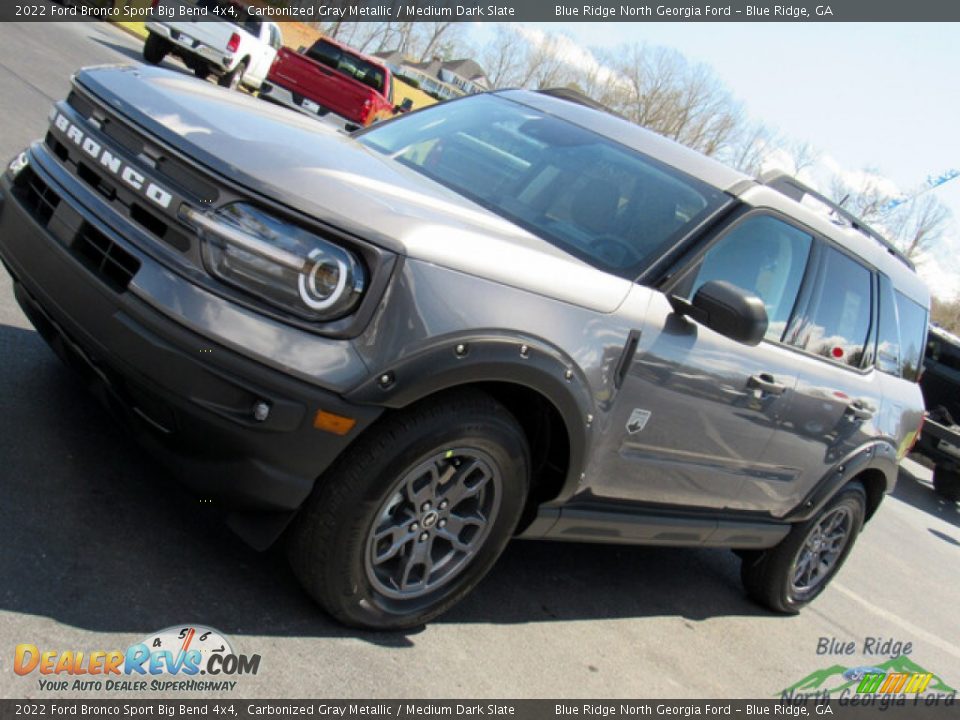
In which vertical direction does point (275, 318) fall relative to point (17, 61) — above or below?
above

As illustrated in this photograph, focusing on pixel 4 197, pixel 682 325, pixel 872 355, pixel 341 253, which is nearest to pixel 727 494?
pixel 682 325

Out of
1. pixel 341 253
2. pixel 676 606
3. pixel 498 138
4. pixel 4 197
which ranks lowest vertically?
pixel 676 606

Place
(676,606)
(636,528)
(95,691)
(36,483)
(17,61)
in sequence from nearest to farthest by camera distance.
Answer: (95,691)
(36,483)
(636,528)
(676,606)
(17,61)

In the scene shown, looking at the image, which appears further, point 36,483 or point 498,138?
point 498,138

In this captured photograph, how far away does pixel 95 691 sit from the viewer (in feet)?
8.73

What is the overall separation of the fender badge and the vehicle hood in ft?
1.49

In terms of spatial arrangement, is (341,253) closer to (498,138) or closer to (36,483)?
(36,483)

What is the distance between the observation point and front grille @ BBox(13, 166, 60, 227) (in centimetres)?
337

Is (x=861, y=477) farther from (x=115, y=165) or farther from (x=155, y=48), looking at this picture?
(x=155, y=48)

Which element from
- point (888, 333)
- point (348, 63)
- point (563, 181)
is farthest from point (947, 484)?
point (348, 63)

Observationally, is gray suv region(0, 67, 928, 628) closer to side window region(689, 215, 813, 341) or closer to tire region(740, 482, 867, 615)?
side window region(689, 215, 813, 341)

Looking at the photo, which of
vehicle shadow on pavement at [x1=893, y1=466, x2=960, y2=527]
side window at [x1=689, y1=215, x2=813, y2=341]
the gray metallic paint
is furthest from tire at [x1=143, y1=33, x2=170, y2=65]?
side window at [x1=689, y1=215, x2=813, y2=341]

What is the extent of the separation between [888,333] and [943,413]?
7.63m

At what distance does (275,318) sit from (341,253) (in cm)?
27
